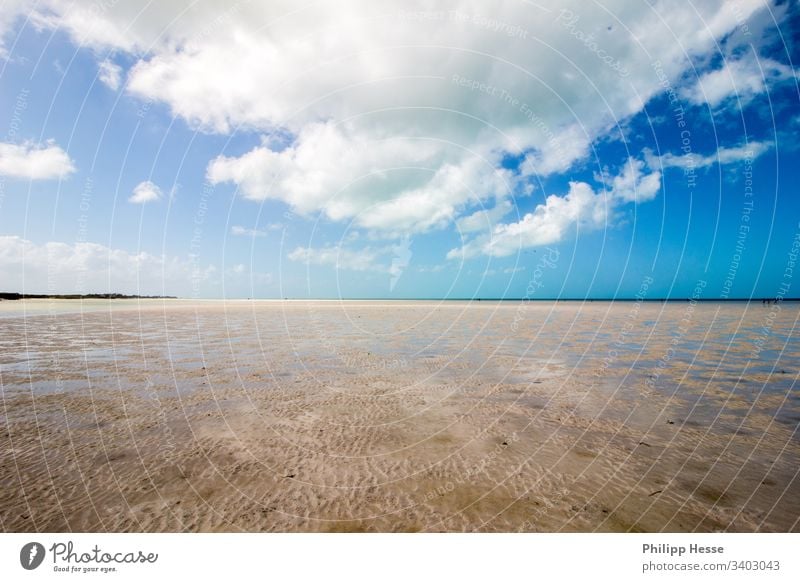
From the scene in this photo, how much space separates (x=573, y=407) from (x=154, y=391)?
42.6 ft

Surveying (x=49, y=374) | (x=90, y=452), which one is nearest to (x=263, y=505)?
(x=90, y=452)

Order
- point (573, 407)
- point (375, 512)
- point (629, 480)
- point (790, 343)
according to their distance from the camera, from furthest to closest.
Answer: point (790, 343) < point (573, 407) < point (629, 480) < point (375, 512)

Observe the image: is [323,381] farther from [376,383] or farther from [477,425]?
[477,425]

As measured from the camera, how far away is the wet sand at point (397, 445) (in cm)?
536

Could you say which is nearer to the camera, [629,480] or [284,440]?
[629,480]

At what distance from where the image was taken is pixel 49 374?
43.6 feet

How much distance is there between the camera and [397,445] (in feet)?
25.6

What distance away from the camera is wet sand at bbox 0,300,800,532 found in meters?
5.36

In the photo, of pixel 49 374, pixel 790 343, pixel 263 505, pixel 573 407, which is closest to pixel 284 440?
pixel 263 505
